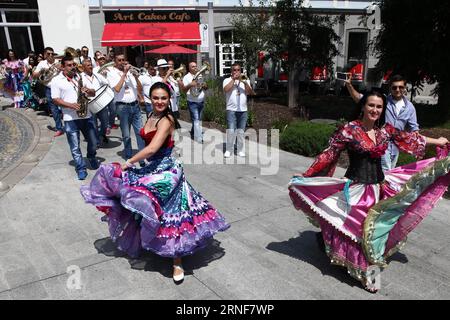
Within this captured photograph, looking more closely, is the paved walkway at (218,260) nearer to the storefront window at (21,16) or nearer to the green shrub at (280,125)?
the green shrub at (280,125)

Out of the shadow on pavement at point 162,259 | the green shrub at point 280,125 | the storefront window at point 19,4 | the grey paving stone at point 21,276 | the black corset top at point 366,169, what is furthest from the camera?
the storefront window at point 19,4

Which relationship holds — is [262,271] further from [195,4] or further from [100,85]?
[195,4]

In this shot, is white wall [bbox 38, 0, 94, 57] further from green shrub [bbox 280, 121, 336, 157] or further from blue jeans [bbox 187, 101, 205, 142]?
green shrub [bbox 280, 121, 336, 157]

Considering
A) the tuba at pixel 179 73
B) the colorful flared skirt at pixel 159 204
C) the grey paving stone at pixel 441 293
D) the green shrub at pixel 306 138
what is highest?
the tuba at pixel 179 73

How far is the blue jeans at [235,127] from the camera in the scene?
7746mm

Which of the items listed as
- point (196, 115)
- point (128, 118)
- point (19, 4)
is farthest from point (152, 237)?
point (19, 4)

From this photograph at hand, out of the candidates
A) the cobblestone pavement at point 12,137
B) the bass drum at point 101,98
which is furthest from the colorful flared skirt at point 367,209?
the cobblestone pavement at point 12,137

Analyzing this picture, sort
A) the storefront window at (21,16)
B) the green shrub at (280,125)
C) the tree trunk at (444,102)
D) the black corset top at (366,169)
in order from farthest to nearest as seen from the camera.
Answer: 1. the storefront window at (21,16)
2. the tree trunk at (444,102)
3. the green shrub at (280,125)
4. the black corset top at (366,169)

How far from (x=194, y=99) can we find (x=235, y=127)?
1265 millimetres

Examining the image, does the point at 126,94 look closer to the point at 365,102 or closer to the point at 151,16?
the point at 365,102

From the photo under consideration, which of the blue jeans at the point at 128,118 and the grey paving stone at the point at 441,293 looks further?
the blue jeans at the point at 128,118

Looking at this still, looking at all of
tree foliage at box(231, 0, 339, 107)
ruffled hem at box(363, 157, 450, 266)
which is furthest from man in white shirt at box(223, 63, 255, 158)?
tree foliage at box(231, 0, 339, 107)

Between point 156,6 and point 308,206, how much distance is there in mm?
18083

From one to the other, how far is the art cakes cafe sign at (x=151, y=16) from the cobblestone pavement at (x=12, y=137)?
28.8 feet
